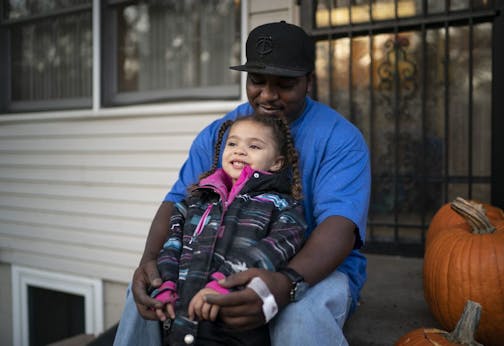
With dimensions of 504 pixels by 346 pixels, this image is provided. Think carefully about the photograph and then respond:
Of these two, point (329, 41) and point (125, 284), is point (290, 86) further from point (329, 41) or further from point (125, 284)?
point (125, 284)

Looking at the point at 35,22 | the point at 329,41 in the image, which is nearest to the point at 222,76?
the point at 329,41

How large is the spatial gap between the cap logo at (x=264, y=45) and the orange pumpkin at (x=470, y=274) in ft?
3.44

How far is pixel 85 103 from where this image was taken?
15.8ft

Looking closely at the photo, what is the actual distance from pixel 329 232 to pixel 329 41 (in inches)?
86.9

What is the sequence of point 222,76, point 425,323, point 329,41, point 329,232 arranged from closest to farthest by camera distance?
1. point 329,232
2. point 425,323
3. point 329,41
4. point 222,76

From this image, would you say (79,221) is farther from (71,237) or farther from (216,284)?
(216,284)

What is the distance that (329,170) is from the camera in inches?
72.0

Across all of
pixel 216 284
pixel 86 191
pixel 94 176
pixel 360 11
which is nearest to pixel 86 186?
pixel 86 191

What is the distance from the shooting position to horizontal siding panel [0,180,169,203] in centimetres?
413

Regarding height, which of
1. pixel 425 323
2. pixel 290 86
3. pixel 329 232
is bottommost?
pixel 425 323

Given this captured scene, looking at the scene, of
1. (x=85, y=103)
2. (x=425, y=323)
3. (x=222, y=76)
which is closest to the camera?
(x=425, y=323)

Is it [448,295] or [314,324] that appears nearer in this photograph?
[314,324]

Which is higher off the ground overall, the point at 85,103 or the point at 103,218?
the point at 85,103

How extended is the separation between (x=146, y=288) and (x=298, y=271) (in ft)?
1.75
